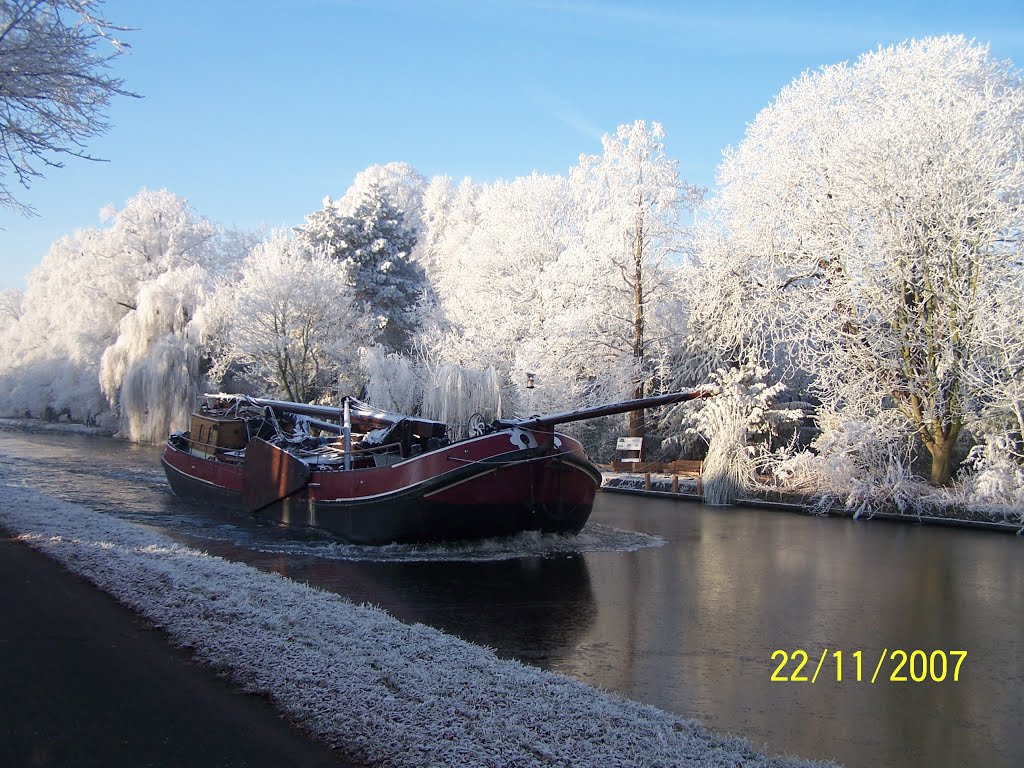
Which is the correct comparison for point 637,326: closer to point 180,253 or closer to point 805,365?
point 805,365

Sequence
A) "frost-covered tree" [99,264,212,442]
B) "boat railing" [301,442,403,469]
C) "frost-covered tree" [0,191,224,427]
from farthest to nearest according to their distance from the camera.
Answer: "frost-covered tree" [0,191,224,427]
"frost-covered tree" [99,264,212,442]
"boat railing" [301,442,403,469]

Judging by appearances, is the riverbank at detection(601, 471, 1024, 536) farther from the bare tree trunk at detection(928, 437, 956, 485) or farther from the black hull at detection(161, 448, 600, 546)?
the black hull at detection(161, 448, 600, 546)

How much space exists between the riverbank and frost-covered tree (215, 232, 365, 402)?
15239 mm

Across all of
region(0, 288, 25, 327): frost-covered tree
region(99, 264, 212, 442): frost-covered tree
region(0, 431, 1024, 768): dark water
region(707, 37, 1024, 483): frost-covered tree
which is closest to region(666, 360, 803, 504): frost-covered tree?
region(707, 37, 1024, 483): frost-covered tree

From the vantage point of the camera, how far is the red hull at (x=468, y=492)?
13.2 m

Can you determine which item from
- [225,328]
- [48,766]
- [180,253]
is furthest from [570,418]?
[180,253]

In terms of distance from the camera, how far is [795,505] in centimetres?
1908

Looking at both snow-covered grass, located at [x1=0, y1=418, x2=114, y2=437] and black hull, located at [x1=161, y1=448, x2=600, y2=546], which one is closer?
black hull, located at [x1=161, y1=448, x2=600, y2=546]

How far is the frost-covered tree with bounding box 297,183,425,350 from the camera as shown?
38125mm

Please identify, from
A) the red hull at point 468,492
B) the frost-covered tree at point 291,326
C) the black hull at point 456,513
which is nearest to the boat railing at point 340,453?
the red hull at point 468,492

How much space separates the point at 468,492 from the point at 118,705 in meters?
8.34

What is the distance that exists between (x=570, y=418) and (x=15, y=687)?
372 inches
